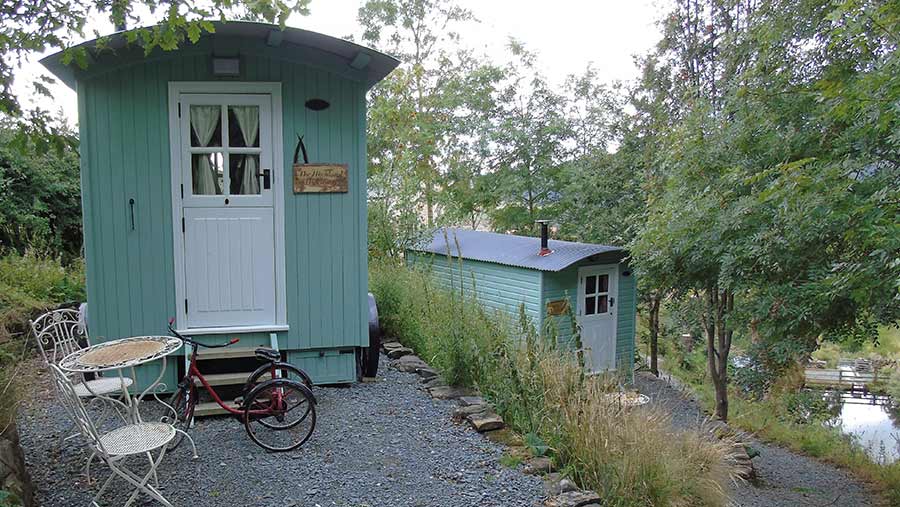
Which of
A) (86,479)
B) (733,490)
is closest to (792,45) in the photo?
(733,490)

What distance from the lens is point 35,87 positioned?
2.69m

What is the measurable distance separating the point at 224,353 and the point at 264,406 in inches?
29.7

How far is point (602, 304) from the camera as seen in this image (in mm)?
10250

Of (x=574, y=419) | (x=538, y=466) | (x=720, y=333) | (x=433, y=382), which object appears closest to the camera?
(x=538, y=466)

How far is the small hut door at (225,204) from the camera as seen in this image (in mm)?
4332

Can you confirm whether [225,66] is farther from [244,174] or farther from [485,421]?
[485,421]

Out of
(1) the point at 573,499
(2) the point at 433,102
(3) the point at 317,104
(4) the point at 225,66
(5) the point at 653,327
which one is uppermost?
(2) the point at 433,102

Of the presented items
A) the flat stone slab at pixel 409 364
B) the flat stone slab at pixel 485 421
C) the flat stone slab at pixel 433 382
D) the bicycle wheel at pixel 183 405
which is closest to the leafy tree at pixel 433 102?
the flat stone slab at pixel 409 364

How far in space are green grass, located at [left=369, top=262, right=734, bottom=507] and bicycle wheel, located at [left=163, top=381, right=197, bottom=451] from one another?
1.89 m

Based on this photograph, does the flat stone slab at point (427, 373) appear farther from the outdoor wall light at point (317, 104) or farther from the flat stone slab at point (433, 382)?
the outdoor wall light at point (317, 104)

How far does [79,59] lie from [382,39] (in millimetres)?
13648

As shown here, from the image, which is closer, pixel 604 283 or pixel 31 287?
pixel 31 287

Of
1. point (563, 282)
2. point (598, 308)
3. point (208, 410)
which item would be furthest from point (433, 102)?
point (208, 410)

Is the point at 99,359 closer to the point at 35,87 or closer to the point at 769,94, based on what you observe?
the point at 35,87
